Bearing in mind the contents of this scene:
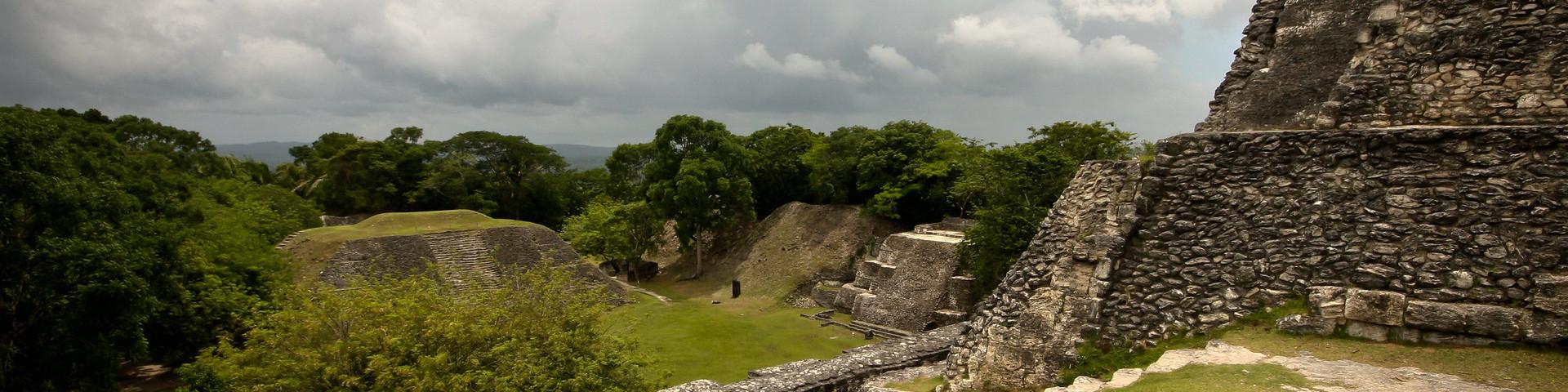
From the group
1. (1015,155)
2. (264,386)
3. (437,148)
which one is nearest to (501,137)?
(437,148)

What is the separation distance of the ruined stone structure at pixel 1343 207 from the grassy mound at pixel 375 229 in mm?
24462

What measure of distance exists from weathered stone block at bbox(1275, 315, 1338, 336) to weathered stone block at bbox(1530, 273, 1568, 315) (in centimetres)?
152

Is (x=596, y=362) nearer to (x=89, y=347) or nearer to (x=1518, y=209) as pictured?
(x=89, y=347)

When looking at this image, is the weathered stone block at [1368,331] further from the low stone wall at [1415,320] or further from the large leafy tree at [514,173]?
the large leafy tree at [514,173]

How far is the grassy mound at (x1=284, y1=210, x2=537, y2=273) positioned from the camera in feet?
84.4

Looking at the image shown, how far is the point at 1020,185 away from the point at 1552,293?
49.1ft

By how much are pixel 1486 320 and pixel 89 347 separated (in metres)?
19.2

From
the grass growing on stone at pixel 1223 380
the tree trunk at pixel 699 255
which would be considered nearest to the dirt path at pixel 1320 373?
the grass growing on stone at pixel 1223 380

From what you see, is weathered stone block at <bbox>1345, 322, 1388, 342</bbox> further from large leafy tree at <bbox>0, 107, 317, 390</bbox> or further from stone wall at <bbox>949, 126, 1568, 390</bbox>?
large leafy tree at <bbox>0, 107, 317, 390</bbox>

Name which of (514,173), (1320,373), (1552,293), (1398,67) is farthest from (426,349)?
(514,173)

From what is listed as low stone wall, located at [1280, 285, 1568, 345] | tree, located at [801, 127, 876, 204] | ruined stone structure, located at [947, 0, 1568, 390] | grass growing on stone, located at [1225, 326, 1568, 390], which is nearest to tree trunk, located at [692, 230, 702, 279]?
tree, located at [801, 127, 876, 204]

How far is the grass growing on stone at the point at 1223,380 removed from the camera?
→ 21.4ft

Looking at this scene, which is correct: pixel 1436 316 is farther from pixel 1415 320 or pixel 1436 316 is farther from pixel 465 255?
pixel 465 255

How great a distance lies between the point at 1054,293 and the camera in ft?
30.6
